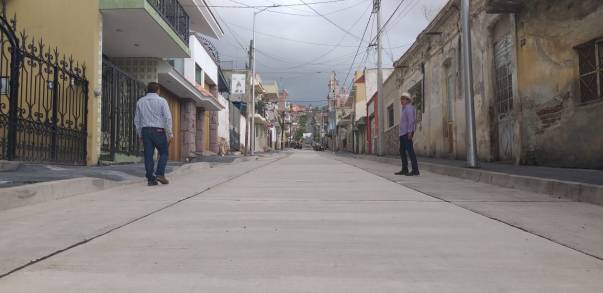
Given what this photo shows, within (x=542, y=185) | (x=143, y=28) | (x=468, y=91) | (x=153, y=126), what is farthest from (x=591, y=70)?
(x=143, y=28)

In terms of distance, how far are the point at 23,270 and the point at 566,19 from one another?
10383mm

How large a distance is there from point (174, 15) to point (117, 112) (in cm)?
407

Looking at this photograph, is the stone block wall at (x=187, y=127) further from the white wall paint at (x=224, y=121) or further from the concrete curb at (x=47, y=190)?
the concrete curb at (x=47, y=190)

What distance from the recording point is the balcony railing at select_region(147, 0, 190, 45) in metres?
14.5

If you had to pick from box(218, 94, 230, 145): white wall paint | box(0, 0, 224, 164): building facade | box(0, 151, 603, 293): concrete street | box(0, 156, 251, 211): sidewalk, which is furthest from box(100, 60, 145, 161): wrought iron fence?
box(218, 94, 230, 145): white wall paint

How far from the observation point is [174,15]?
52.6 ft

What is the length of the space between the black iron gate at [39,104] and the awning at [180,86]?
206 inches

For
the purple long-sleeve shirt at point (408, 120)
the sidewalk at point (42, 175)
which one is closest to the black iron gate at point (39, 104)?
the sidewalk at point (42, 175)

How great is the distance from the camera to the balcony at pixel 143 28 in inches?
474

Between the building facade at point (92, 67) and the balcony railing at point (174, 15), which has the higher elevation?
the balcony railing at point (174, 15)

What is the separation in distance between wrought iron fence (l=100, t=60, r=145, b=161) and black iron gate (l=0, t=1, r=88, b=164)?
62.3 inches

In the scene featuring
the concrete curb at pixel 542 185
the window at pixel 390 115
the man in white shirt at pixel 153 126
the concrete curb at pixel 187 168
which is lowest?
the concrete curb at pixel 542 185

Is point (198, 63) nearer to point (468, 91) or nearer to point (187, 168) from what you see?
point (187, 168)

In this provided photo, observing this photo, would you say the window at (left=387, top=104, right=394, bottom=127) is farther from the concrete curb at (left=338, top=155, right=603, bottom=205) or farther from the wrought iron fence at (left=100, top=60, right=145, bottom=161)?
the concrete curb at (left=338, top=155, right=603, bottom=205)
